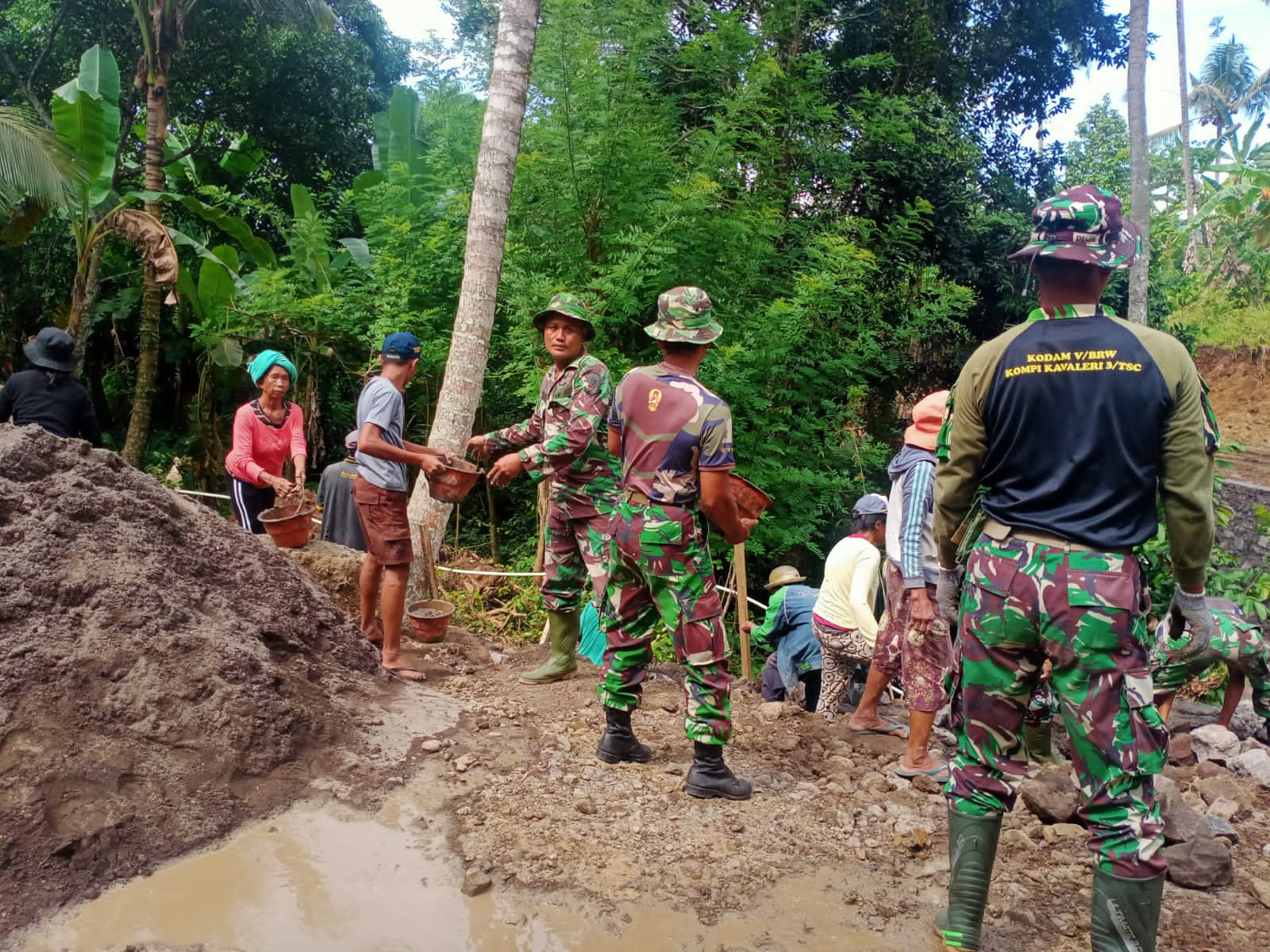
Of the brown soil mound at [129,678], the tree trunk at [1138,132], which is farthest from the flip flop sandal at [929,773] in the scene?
the tree trunk at [1138,132]

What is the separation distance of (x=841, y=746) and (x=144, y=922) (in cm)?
331

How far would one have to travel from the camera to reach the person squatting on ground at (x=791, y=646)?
→ 6125 millimetres

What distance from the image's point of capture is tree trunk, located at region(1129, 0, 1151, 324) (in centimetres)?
1197

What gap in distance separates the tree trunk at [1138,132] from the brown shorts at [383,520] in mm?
10268

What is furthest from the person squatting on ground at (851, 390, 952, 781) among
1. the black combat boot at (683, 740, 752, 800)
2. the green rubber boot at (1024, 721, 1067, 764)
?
the black combat boot at (683, 740, 752, 800)

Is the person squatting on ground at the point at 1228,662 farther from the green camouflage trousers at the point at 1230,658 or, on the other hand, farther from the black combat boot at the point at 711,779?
the black combat boot at the point at 711,779

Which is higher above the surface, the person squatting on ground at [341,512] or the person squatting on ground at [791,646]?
the person squatting on ground at [341,512]

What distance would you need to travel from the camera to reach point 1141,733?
2654mm

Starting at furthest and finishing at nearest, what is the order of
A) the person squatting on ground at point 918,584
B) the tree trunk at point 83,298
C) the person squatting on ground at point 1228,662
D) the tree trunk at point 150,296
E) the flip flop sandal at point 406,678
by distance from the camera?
the tree trunk at point 150,296 → the tree trunk at point 83,298 → the person squatting on ground at point 1228,662 → the flip flop sandal at point 406,678 → the person squatting on ground at point 918,584

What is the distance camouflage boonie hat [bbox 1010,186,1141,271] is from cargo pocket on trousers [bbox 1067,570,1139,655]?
0.91 meters

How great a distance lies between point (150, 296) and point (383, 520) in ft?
24.7

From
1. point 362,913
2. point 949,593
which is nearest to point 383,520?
point 362,913

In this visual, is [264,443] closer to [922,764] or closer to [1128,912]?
[922,764]

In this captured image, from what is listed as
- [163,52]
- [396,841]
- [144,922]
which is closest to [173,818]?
[144,922]
